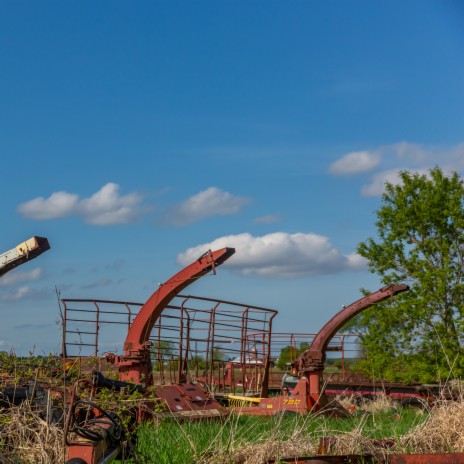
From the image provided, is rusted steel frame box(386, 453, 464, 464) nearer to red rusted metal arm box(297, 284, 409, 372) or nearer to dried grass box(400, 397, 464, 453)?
dried grass box(400, 397, 464, 453)

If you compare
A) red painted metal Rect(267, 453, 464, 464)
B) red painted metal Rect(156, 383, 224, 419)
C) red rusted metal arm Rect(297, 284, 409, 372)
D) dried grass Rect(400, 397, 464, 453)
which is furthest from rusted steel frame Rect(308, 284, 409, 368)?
red painted metal Rect(267, 453, 464, 464)

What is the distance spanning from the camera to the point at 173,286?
55.0ft

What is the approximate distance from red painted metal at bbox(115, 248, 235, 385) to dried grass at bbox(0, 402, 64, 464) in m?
8.55

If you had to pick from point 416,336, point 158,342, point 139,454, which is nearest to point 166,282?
point 158,342

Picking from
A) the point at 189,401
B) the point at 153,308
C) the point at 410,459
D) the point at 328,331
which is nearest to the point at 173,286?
the point at 153,308

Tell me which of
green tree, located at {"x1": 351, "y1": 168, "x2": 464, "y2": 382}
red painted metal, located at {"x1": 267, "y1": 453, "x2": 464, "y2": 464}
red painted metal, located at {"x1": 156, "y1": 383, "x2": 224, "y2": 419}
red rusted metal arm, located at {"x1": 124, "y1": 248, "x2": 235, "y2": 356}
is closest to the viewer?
red painted metal, located at {"x1": 267, "y1": 453, "x2": 464, "y2": 464}

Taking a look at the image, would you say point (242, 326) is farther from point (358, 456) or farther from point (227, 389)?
point (358, 456)

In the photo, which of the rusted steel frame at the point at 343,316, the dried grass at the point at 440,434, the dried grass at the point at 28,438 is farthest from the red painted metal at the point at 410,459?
the rusted steel frame at the point at 343,316

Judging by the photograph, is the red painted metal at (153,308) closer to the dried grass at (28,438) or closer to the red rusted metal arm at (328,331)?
the red rusted metal arm at (328,331)

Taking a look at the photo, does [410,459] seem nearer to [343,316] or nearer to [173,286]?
[173,286]

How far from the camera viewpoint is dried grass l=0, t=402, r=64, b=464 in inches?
284

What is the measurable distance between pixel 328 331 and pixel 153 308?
4.13 meters

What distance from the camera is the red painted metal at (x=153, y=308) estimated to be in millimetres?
16375

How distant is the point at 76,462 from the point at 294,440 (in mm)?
2761
